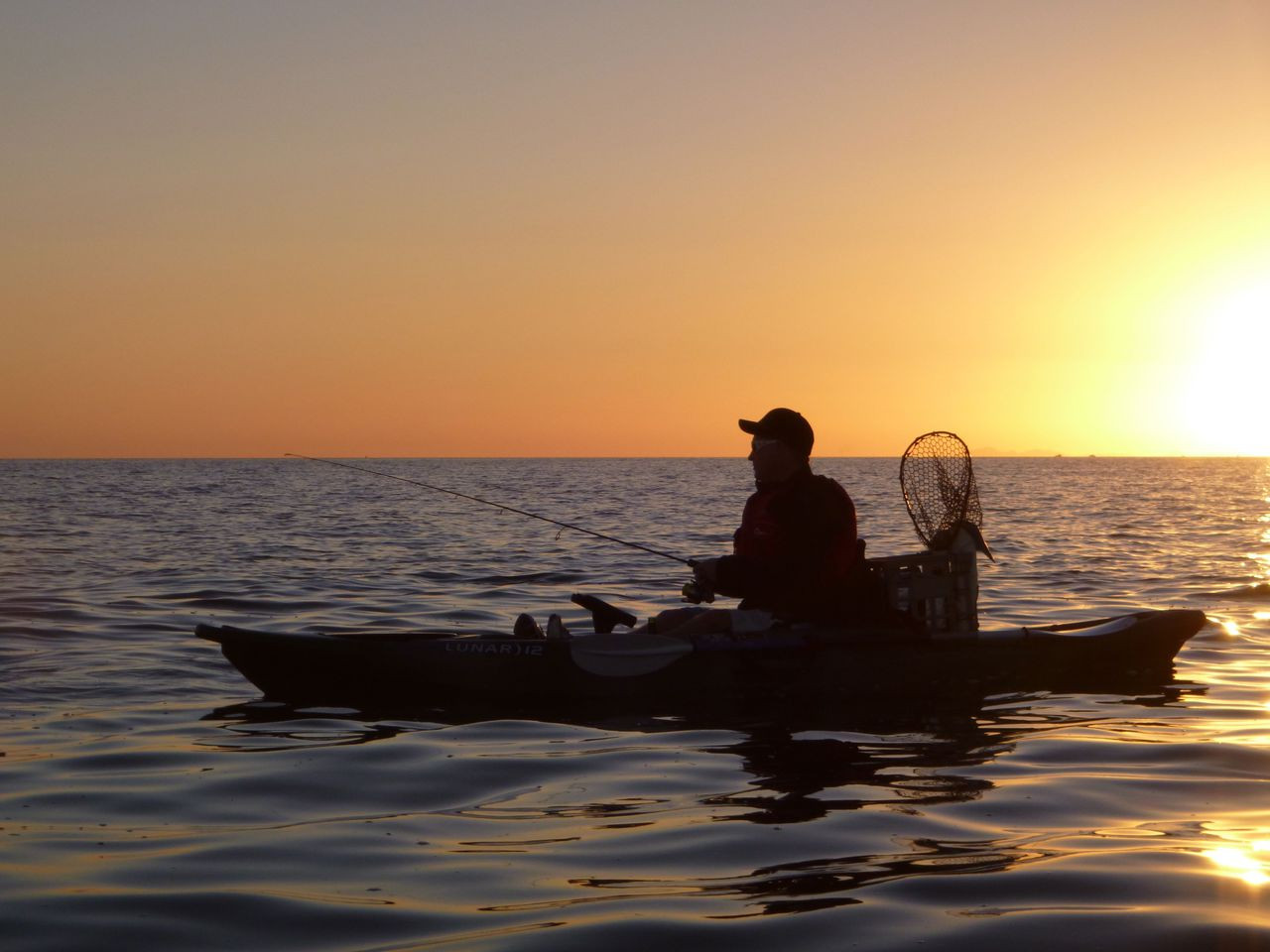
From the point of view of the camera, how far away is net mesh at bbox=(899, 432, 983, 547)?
984 cm

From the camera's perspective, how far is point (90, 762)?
23.7 feet

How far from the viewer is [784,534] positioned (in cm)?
883

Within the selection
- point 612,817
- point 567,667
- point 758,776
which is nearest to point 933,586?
point 567,667

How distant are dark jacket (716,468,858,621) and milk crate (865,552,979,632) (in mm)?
555

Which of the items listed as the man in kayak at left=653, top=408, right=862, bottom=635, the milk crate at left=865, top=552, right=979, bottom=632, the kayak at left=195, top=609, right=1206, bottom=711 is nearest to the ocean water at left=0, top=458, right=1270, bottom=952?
the kayak at left=195, top=609, right=1206, bottom=711

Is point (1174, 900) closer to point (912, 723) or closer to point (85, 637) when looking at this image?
point (912, 723)

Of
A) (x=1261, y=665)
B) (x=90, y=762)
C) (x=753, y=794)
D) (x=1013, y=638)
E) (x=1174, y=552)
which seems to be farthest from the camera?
(x=1174, y=552)

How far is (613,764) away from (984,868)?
2.69 meters

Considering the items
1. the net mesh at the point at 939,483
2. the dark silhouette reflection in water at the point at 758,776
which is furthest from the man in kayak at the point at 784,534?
the net mesh at the point at 939,483

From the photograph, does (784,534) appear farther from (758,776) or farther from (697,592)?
(758,776)

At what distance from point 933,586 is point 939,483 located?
2.81 ft

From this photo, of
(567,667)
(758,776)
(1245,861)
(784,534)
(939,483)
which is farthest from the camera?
(939,483)

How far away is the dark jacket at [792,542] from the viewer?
28.8ft

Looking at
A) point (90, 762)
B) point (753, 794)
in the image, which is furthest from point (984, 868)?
point (90, 762)
